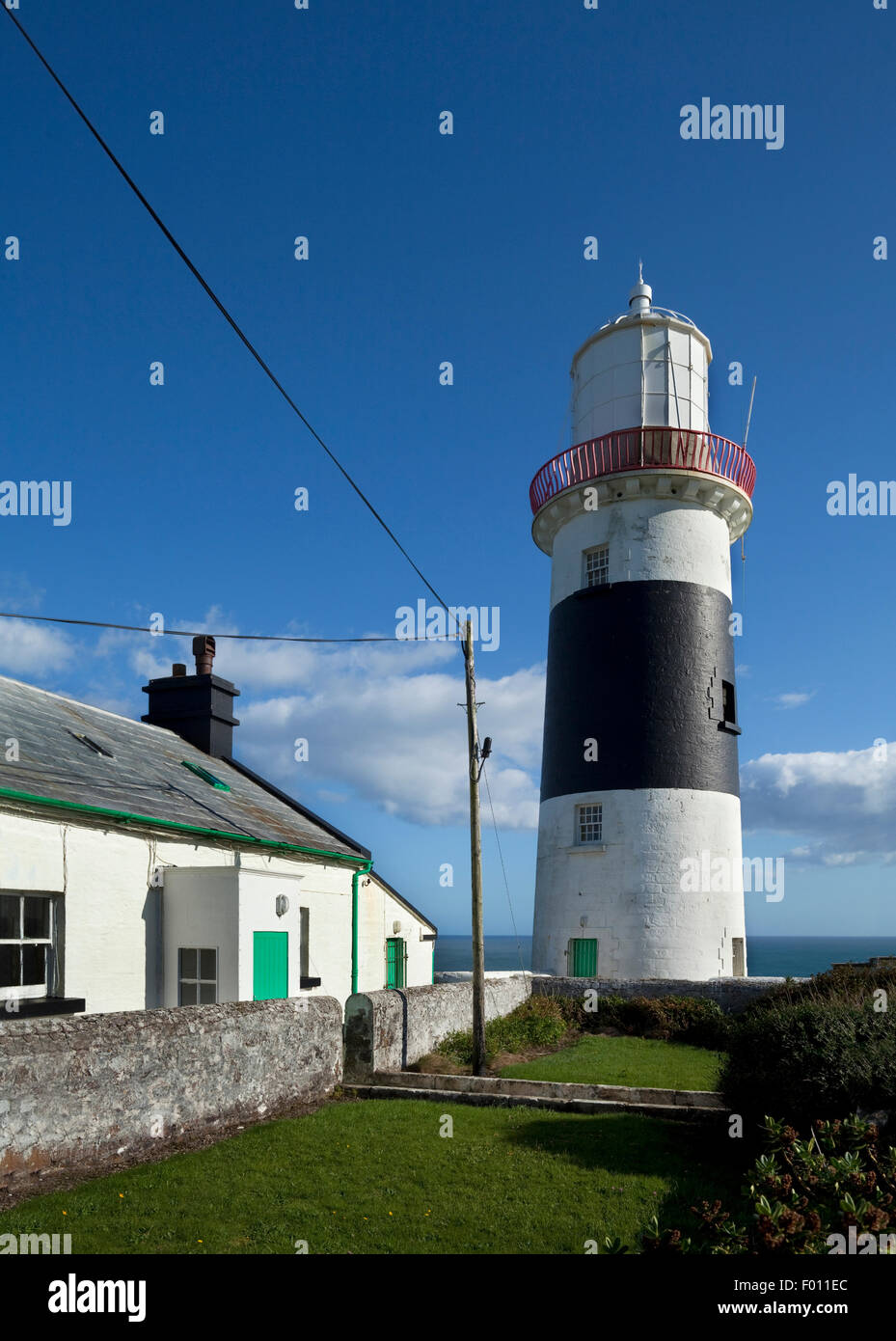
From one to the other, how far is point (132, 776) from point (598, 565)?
14052 mm

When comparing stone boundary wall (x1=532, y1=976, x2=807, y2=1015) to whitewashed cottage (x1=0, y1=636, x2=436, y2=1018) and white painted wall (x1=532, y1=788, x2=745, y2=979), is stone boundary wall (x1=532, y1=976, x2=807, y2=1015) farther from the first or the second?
whitewashed cottage (x1=0, y1=636, x2=436, y2=1018)

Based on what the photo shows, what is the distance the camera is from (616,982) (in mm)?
22609

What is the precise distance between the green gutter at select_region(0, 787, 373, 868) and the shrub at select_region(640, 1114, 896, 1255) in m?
8.65

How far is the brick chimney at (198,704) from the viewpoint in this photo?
23609 millimetres

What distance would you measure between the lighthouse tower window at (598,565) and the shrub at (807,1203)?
17.4 metres

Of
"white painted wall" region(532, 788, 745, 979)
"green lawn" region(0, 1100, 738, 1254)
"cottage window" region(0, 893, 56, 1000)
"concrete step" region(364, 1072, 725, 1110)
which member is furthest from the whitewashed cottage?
"white painted wall" region(532, 788, 745, 979)

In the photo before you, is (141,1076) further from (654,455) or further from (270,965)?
(654,455)

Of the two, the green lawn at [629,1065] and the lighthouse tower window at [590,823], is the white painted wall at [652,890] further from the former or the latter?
the green lawn at [629,1065]

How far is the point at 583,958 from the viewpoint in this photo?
78.0 feet

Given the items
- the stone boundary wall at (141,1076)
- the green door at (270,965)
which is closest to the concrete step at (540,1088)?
the stone boundary wall at (141,1076)

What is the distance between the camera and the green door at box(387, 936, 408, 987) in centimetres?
2378
